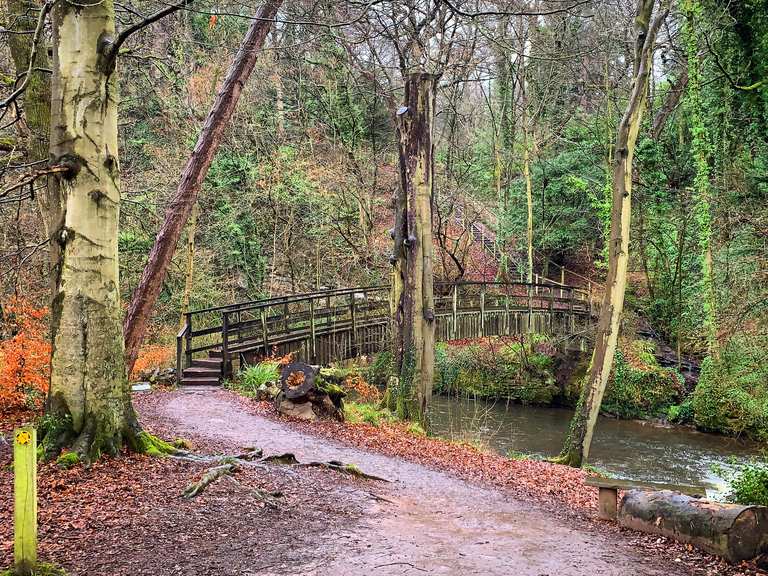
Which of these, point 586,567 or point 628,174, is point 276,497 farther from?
point 628,174

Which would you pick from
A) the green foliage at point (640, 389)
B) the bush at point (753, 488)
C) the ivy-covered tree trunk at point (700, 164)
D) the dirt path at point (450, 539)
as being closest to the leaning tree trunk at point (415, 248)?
the dirt path at point (450, 539)

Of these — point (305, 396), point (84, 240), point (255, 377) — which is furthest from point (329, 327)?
point (84, 240)

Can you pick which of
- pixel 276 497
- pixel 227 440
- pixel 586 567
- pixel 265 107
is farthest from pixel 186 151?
pixel 586 567

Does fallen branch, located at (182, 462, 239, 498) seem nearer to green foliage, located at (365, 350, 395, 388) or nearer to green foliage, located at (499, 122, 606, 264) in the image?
green foliage, located at (365, 350, 395, 388)

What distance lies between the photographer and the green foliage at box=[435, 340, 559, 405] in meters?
21.7

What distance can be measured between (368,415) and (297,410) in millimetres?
1577

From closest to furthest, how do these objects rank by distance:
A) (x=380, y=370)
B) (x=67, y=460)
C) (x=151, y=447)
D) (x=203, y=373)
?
1. (x=67, y=460)
2. (x=151, y=447)
3. (x=203, y=373)
4. (x=380, y=370)

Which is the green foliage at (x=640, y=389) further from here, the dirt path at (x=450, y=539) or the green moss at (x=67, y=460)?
the green moss at (x=67, y=460)

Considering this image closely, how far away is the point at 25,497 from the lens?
134 inches

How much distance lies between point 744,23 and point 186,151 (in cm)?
1664

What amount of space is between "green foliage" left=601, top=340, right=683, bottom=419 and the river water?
0.57 meters

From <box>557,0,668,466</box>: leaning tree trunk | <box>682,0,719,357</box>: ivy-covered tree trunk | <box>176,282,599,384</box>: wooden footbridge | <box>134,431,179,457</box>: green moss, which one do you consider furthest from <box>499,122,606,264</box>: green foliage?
<box>134,431,179,457</box>: green moss

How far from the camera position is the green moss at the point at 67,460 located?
17.7 feet

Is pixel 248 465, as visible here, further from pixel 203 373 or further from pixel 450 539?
pixel 203 373
